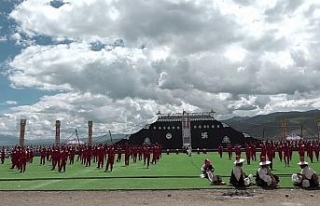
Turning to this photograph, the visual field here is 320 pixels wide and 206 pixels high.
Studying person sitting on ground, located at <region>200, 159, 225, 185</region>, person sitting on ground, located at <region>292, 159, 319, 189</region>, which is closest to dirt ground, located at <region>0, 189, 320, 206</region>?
person sitting on ground, located at <region>292, 159, 319, 189</region>

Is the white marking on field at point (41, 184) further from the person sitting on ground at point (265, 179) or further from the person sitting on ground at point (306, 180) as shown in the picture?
the person sitting on ground at point (306, 180)

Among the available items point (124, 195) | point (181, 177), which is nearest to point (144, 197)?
point (124, 195)

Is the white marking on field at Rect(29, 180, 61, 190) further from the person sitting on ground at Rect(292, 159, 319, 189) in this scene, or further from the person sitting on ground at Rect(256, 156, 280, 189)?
the person sitting on ground at Rect(292, 159, 319, 189)

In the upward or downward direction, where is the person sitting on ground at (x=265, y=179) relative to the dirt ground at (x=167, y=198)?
upward

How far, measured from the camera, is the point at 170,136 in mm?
58906

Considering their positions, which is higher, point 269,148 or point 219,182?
point 269,148

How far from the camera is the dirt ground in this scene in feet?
39.0

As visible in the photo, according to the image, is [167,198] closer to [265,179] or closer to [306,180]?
[265,179]

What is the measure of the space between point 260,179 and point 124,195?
4461 mm

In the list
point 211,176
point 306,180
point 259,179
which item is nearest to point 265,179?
point 259,179

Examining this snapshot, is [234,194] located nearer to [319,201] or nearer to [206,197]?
[206,197]

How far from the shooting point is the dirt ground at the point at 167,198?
39.0 feet

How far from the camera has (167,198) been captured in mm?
12781

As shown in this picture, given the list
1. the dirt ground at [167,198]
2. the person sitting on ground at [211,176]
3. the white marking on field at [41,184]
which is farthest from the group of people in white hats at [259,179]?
the white marking on field at [41,184]
